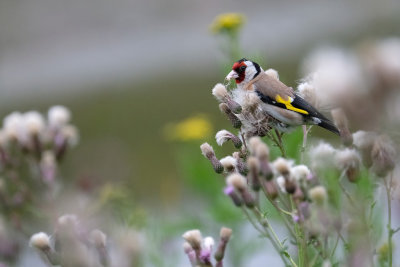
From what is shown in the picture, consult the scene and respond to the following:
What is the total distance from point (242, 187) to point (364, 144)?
32 cm

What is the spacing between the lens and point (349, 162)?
2.12 meters

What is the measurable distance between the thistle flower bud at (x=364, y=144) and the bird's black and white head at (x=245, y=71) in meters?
0.64

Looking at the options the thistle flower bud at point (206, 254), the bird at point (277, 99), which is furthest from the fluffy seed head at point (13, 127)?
the thistle flower bud at point (206, 254)

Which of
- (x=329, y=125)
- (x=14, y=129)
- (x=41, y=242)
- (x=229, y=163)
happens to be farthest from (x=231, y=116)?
(x=14, y=129)

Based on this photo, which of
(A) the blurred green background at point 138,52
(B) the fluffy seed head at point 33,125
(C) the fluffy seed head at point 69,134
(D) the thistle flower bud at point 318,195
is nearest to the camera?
(D) the thistle flower bud at point 318,195

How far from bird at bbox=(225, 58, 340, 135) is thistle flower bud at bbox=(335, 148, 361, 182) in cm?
27

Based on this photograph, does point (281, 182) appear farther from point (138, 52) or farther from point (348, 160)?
point (138, 52)

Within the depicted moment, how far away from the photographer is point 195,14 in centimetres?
2081

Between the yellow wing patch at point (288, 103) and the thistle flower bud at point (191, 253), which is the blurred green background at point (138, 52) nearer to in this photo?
the yellow wing patch at point (288, 103)

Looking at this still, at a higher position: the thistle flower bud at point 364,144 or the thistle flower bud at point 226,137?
the thistle flower bud at point 226,137

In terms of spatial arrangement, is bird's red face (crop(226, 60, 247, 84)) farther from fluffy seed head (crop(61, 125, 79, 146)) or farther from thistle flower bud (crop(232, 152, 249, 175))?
fluffy seed head (crop(61, 125, 79, 146))

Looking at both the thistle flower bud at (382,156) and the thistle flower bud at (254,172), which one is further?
the thistle flower bud at (254,172)

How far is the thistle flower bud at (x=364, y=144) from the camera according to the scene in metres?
2.03

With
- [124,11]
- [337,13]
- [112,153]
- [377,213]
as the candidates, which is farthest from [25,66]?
[377,213]
